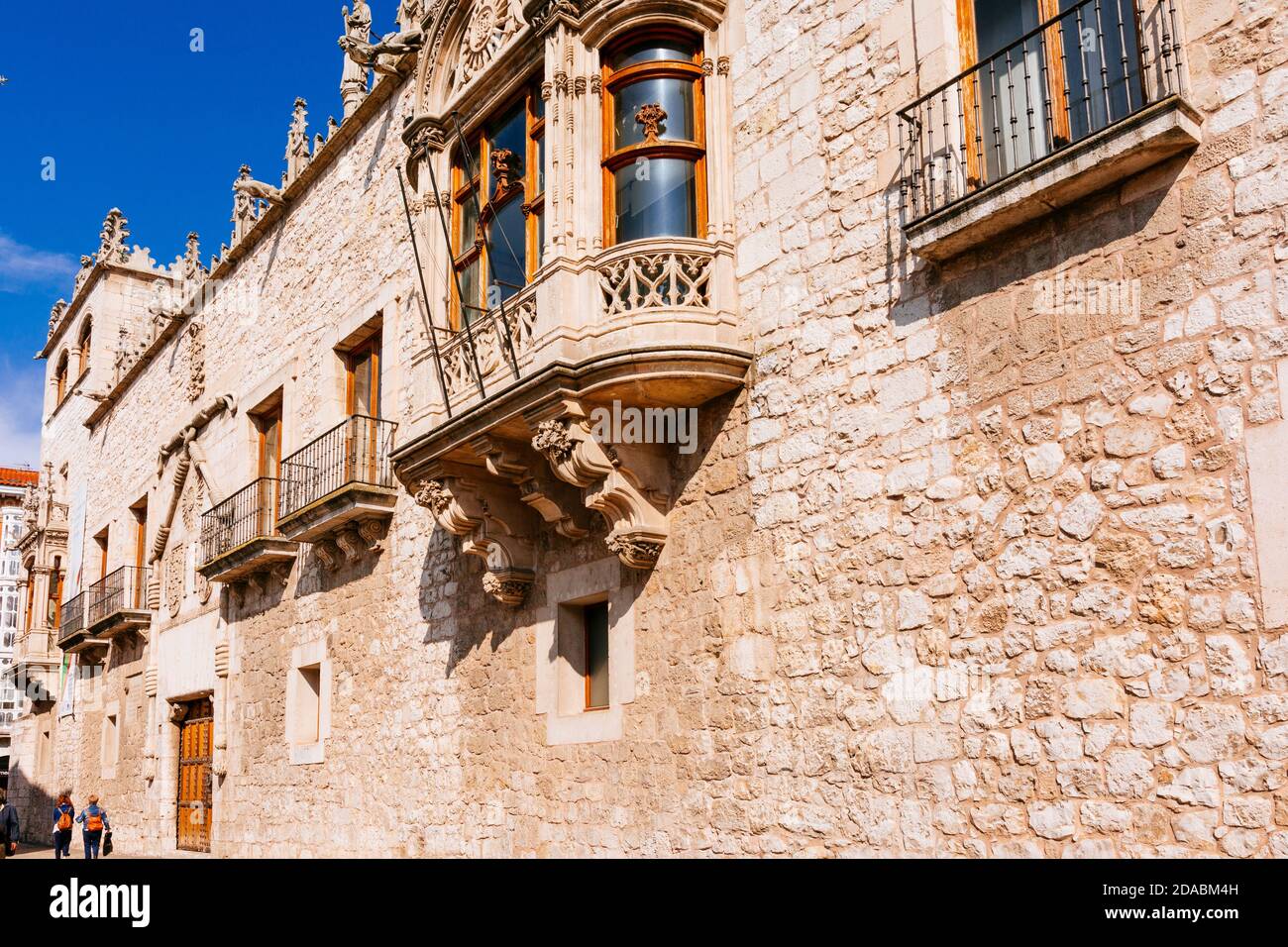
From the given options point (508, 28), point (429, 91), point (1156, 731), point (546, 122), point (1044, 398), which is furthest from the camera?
point (429, 91)

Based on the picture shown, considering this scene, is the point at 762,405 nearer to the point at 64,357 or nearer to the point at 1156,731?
the point at 1156,731

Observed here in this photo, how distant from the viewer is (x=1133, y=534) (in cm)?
568

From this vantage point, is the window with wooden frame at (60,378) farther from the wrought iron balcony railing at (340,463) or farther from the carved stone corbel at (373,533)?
the carved stone corbel at (373,533)

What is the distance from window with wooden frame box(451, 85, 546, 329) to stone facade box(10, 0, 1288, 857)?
0.90 feet

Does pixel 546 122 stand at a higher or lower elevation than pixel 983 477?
higher

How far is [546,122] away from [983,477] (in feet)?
14.1

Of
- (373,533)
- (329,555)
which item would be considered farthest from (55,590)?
(373,533)

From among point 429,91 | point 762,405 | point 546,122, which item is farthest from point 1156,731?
point 429,91

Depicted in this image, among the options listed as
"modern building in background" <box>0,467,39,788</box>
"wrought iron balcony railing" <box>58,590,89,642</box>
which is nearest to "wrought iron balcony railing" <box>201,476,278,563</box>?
"wrought iron balcony railing" <box>58,590,89,642</box>

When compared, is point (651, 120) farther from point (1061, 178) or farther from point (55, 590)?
point (55, 590)

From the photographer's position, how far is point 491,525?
9.77 metres

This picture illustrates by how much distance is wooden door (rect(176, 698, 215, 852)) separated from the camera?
16219mm

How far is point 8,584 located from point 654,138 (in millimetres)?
36834

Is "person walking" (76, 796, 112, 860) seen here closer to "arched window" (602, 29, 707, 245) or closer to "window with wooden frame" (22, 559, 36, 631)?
"window with wooden frame" (22, 559, 36, 631)
